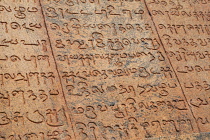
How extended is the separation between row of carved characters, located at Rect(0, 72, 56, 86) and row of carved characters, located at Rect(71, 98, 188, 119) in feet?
1.64

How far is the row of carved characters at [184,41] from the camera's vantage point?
538cm

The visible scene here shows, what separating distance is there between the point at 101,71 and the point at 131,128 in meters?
0.88

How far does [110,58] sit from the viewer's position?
4.96 meters

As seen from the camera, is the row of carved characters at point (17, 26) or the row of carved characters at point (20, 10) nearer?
the row of carved characters at point (17, 26)

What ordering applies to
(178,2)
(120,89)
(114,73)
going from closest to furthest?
(120,89) → (114,73) → (178,2)

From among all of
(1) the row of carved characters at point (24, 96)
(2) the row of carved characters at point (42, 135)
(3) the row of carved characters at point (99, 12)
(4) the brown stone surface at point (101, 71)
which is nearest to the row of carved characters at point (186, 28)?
(4) the brown stone surface at point (101, 71)

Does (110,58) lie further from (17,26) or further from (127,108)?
(17,26)

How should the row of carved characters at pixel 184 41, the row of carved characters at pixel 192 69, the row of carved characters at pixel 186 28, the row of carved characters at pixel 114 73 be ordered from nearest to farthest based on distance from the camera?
the row of carved characters at pixel 114 73, the row of carved characters at pixel 192 69, the row of carved characters at pixel 184 41, the row of carved characters at pixel 186 28

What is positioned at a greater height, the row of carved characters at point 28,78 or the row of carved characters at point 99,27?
the row of carved characters at point 99,27

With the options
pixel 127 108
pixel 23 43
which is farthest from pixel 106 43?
pixel 23 43

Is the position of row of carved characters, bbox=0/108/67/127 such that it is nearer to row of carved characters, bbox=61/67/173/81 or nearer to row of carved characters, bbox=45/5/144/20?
row of carved characters, bbox=61/67/173/81

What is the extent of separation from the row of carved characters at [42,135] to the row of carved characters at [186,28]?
2.31 metres

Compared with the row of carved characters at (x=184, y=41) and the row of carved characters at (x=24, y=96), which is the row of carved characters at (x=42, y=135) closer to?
the row of carved characters at (x=24, y=96)

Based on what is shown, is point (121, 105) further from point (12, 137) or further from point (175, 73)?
point (12, 137)
